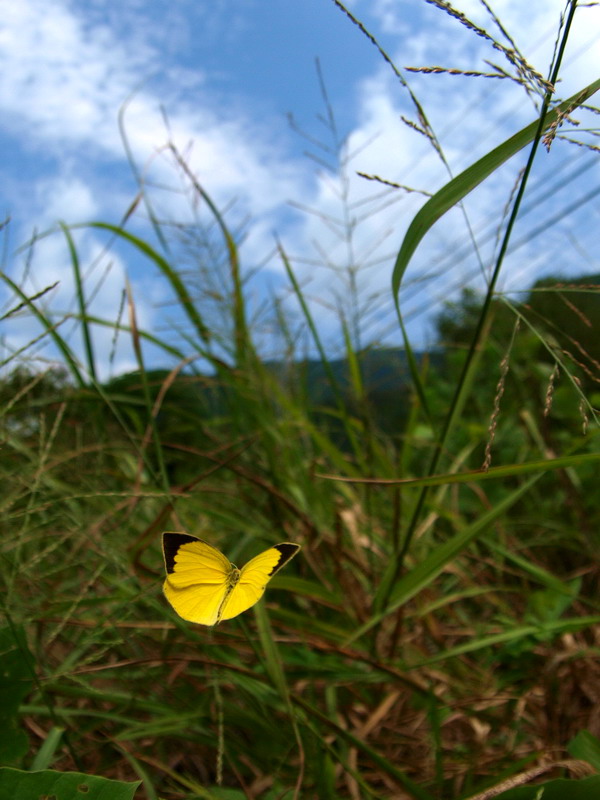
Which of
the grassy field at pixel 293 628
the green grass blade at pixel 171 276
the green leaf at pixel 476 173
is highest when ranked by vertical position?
the green grass blade at pixel 171 276

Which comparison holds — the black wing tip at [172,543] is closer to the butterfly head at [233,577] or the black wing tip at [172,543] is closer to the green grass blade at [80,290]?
the butterfly head at [233,577]

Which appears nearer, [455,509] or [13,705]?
[13,705]

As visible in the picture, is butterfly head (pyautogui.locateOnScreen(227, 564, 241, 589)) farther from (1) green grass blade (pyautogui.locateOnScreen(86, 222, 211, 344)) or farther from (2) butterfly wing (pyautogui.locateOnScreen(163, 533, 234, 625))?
(1) green grass blade (pyautogui.locateOnScreen(86, 222, 211, 344))

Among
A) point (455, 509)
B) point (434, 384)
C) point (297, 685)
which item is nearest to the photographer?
point (297, 685)

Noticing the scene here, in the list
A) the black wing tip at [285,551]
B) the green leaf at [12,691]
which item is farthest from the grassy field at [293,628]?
the black wing tip at [285,551]

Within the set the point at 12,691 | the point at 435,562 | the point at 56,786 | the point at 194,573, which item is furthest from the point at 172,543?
the point at 435,562

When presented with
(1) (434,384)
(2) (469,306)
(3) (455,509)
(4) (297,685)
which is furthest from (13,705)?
(2) (469,306)

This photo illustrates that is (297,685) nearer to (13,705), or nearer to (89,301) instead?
(13,705)
